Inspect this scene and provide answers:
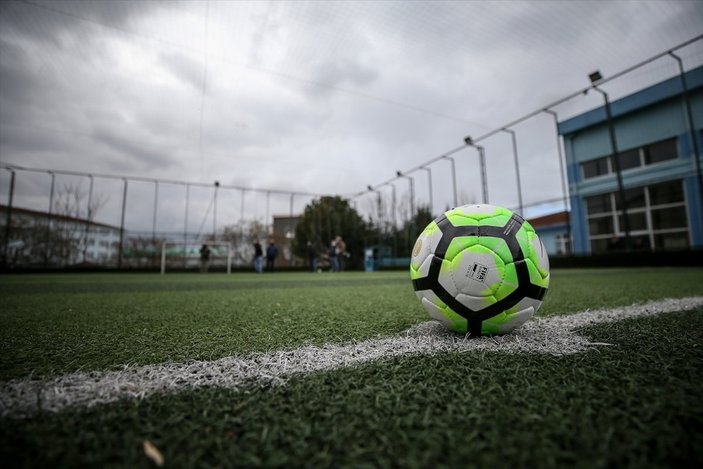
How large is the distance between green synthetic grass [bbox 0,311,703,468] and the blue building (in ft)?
52.6

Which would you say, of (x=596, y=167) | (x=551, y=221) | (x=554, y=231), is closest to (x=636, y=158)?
(x=596, y=167)

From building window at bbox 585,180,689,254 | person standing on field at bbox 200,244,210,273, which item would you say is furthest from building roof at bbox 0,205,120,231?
building window at bbox 585,180,689,254

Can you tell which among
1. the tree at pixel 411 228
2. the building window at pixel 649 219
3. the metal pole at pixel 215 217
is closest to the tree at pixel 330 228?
the tree at pixel 411 228

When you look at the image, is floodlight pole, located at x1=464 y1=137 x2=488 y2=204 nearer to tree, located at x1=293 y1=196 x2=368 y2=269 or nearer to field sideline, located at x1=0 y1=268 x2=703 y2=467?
tree, located at x1=293 y1=196 x2=368 y2=269

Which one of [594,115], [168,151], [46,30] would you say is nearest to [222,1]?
[46,30]

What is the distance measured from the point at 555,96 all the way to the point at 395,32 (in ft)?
29.1

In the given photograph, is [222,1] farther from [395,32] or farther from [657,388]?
[657,388]

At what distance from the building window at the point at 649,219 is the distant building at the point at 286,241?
18.5m

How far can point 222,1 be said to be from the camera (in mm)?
9570

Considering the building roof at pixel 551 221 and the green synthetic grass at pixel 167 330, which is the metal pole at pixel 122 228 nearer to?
the green synthetic grass at pixel 167 330

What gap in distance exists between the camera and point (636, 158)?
16.4 m

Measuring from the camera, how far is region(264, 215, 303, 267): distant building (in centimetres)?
2416

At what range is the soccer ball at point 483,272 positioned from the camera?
159 centimetres

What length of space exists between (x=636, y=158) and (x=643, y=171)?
2.82 feet
